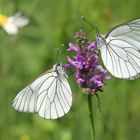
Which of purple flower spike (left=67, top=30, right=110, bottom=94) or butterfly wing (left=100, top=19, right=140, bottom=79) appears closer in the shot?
purple flower spike (left=67, top=30, right=110, bottom=94)

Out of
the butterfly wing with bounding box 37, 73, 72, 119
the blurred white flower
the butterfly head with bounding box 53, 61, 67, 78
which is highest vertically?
the blurred white flower

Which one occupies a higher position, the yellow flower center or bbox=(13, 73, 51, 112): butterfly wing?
the yellow flower center

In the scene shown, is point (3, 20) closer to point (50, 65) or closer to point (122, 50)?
point (50, 65)

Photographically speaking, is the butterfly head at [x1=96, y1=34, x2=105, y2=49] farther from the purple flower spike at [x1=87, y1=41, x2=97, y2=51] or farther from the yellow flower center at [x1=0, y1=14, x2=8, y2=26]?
the yellow flower center at [x1=0, y1=14, x2=8, y2=26]

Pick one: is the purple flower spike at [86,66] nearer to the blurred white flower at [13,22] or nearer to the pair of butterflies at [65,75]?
the pair of butterflies at [65,75]

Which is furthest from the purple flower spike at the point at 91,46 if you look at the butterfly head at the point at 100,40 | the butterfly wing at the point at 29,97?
the butterfly wing at the point at 29,97

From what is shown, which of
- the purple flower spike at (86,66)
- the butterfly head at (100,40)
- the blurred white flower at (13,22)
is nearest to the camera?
the purple flower spike at (86,66)

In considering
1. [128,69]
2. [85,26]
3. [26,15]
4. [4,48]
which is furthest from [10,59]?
[128,69]

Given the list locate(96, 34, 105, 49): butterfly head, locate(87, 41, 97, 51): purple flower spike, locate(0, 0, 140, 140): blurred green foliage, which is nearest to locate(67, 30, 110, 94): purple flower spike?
locate(87, 41, 97, 51): purple flower spike

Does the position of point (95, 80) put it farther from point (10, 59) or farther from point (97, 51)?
point (10, 59)
